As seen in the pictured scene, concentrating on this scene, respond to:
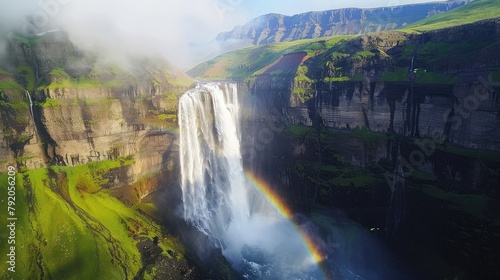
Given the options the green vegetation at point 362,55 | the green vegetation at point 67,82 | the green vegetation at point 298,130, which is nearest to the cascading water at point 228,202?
the green vegetation at point 298,130

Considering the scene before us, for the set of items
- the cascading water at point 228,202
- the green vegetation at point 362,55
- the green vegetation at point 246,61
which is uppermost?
the green vegetation at point 246,61

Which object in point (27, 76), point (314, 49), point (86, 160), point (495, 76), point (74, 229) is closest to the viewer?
point (74, 229)

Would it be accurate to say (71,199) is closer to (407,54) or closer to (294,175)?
(294,175)

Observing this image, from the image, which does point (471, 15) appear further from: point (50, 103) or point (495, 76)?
point (50, 103)

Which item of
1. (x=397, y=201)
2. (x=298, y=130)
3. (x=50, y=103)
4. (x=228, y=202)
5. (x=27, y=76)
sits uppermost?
(x=27, y=76)

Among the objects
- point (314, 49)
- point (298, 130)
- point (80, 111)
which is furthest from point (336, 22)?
point (80, 111)

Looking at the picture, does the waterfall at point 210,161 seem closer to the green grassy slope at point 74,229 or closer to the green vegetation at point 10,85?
the green grassy slope at point 74,229
